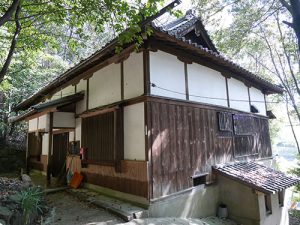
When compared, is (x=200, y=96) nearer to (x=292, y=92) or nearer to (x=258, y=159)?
(x=258, y=159)

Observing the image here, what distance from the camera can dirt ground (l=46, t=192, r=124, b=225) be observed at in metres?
5.91

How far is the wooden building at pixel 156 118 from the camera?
6.99 meters

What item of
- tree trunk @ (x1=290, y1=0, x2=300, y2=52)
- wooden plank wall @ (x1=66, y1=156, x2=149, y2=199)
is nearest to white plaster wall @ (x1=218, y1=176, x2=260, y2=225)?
wooden plank wall @ (x1=66, y1=156, x2=149, y2=199)

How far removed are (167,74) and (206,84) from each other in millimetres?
2357

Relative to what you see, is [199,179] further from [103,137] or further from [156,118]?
[103,137]

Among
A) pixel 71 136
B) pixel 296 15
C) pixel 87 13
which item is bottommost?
pixel 71 136

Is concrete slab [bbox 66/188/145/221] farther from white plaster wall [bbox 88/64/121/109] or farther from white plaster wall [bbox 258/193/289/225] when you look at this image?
white plaster wall [bbox 258/193/289/225]

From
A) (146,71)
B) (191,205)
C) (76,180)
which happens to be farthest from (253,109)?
(76,180)

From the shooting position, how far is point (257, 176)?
9.07 metres

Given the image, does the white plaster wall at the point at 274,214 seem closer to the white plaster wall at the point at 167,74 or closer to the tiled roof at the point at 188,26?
the white plaster wall at the point at 167,74

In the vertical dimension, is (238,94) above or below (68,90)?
below

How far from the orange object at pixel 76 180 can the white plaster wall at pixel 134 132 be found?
2965 mm

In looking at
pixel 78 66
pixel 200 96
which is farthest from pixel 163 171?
pixel 78 66

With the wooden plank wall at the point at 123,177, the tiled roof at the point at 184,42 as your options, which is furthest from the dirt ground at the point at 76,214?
the tiled roof at the point at 184,42
